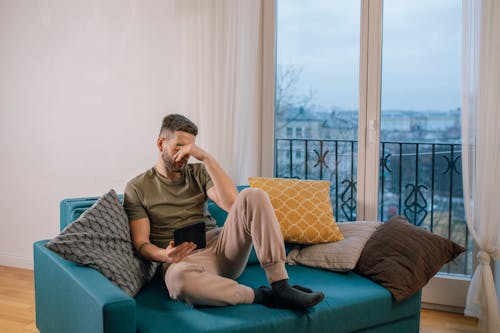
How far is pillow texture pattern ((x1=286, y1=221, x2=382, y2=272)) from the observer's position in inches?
114

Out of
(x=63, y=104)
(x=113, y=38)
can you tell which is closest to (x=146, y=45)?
(x=113, y=38)

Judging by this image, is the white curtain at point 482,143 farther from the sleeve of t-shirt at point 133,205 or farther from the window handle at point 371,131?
the sleeve of t-shirt at point 133,205

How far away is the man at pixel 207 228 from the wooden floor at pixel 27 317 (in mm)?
1056

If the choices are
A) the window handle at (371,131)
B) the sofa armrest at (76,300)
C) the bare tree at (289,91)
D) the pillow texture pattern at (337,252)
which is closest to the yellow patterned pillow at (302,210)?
the pillow texture pattern at (337,252)

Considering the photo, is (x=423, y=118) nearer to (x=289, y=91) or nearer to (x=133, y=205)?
(x=289, y=91)

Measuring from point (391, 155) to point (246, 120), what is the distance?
0.94 metres

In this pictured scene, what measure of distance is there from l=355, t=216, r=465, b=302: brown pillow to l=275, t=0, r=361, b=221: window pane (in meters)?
0.83

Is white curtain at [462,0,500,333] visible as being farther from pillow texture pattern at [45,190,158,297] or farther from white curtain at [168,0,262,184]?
pillow texture pattern at [45,190,158,297]

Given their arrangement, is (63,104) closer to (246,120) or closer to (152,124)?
(152,124)

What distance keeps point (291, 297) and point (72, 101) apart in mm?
2526

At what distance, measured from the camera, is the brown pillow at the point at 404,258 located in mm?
2723

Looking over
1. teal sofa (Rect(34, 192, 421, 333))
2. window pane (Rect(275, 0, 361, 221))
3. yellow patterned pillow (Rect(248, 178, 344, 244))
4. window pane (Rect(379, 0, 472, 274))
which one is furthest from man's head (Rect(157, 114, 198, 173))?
window pane (Rect(379, 0, 472, 274))

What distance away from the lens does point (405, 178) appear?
3.71 m

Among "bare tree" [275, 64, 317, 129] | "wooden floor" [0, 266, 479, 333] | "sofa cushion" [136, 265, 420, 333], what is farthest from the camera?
"bare tree" [275, 64, 317, 129]
